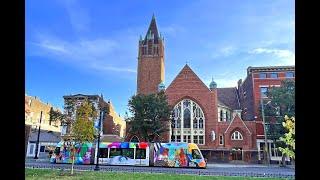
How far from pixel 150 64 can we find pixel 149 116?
59.7 ft

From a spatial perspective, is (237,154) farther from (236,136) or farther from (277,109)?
(277,109)

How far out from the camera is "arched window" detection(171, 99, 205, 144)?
48969 millimetres

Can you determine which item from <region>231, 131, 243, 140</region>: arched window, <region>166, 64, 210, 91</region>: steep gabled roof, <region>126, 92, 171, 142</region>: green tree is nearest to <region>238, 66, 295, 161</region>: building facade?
<region>231, 131, 243, 140</region>: arched window

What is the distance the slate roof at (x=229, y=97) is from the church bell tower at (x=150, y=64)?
11.8 metres

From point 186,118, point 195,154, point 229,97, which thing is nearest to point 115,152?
point 195,154

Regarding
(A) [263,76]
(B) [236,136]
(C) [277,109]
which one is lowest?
(B) [236,136]

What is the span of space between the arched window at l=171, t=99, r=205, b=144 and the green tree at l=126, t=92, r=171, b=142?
3537 mm

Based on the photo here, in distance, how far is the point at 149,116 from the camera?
146 ft

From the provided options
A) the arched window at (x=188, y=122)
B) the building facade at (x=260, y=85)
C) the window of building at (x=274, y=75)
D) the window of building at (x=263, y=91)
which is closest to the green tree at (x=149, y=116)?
the arched window at (x=188, y=122)

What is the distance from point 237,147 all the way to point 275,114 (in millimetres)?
7319

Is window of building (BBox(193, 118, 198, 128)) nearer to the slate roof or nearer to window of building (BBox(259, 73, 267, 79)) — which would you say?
the slate roof

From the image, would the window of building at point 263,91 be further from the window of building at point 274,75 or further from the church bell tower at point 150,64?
the church bell tower at point 150,64
